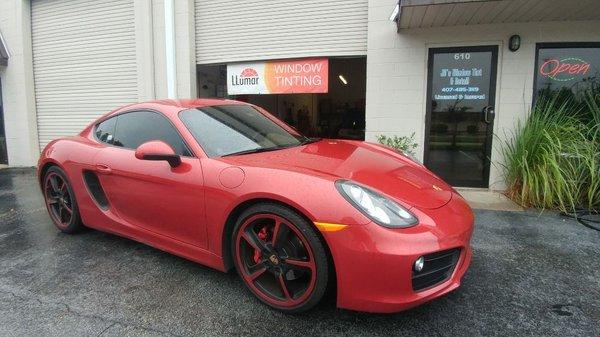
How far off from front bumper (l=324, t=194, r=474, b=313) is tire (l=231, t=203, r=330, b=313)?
130 mm

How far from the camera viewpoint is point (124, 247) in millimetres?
3443

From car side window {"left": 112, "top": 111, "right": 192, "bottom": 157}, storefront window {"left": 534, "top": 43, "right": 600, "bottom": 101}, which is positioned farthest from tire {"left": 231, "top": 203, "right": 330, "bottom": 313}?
storefront window {"left": 534, "top": 43, "right": 600, "bottom": 101}

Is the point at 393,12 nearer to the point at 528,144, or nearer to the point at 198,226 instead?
the point at 528,144

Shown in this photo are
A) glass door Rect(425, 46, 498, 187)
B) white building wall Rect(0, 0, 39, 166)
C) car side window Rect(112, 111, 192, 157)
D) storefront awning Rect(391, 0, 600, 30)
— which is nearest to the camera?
car side window Rect(112, 111, 192, 157)

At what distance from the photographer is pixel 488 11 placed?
5109 mm

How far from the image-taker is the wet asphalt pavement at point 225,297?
2.19m

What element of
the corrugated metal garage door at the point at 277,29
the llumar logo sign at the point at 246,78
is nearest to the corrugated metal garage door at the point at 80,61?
the corrugated metal garage door at the point at 277,29

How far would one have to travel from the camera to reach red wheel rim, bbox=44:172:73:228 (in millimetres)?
3725

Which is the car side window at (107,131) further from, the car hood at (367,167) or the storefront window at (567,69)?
the storefront window at (567,69)

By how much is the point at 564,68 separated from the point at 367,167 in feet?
15.5

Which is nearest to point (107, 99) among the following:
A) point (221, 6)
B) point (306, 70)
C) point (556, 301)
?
point (221, 6)

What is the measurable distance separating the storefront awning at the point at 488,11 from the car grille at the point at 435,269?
3649 mm

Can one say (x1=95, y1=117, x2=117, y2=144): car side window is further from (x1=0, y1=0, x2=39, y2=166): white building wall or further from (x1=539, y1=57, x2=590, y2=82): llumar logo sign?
(x1=0, y1=0, x2=39, y2=166): white building wall

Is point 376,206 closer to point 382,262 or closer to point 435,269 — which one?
point 382,262
